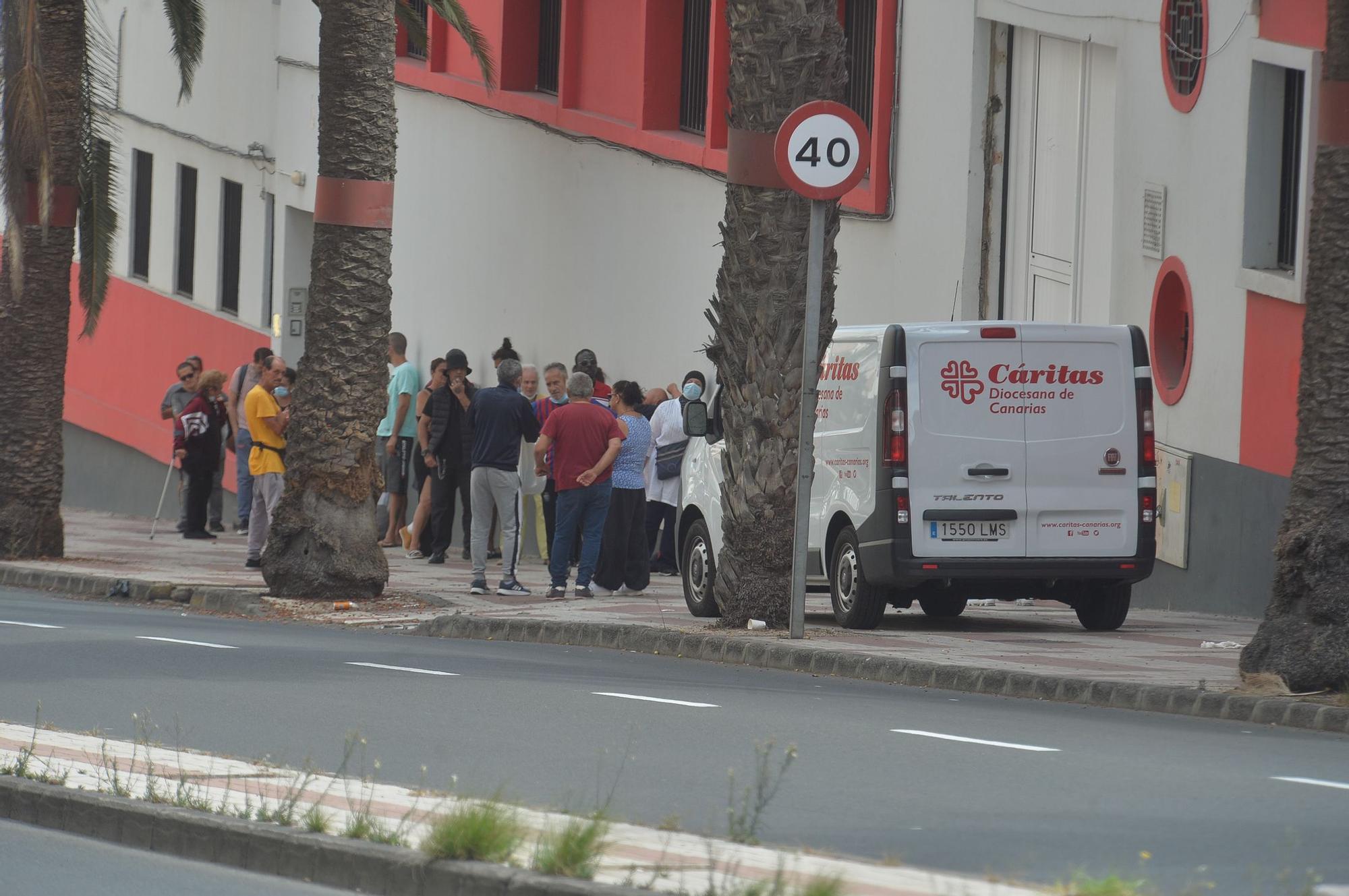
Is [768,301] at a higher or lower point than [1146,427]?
higher

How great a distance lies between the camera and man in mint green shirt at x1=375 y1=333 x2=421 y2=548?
25.4 metres

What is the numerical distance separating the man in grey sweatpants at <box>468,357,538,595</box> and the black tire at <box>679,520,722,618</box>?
5.57 feet

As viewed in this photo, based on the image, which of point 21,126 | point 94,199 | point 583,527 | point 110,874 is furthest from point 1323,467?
point 94,199

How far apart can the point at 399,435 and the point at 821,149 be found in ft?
38.8

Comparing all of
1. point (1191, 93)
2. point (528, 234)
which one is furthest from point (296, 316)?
point (1191, 93)

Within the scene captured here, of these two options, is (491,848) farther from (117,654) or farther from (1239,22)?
(1239,22)

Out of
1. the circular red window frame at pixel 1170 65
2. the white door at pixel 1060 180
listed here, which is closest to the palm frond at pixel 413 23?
the white door at pixel 1060 180

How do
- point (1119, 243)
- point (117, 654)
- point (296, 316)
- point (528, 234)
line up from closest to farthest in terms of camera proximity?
point (117, 654)
point (1119, 243)
point (528, 234)
point (296, 316)

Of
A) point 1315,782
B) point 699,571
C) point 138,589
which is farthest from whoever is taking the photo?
point 138,589

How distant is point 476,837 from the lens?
6.88 m

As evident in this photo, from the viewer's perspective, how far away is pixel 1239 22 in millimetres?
17969

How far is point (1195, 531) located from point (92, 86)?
38.4 feet

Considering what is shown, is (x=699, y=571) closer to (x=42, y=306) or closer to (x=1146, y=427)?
(x=1146, y=427)

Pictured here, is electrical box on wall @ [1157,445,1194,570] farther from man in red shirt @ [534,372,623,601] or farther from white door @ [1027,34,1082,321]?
man in red shirt @ [534,372,623,601]
